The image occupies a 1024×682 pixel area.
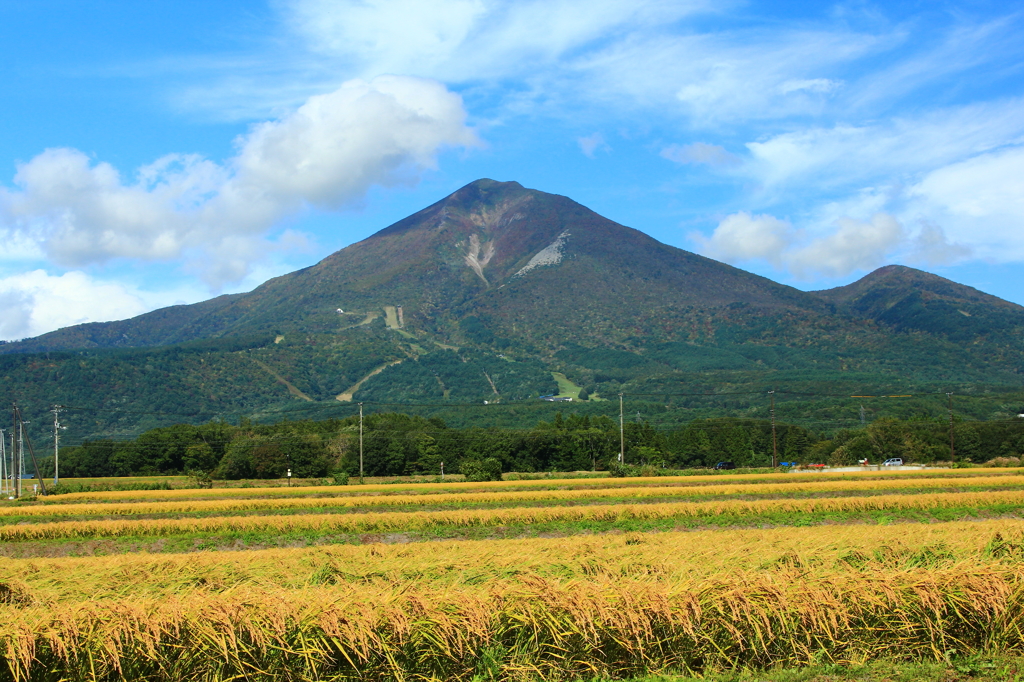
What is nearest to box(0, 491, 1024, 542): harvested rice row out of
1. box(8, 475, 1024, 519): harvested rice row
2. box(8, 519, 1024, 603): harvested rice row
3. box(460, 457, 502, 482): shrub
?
box(8, 475, 1024, 519): harvested rice row

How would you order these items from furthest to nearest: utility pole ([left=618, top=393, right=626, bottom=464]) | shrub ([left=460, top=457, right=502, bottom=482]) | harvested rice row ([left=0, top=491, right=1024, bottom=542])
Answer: utility pole ([left=618, top=393, right=626, bottom=464]) < shrub ([left=460, top=457, right=502, bottom=482]) < harvested rice row ([left=0, top=491, right=1024, bottom=542])

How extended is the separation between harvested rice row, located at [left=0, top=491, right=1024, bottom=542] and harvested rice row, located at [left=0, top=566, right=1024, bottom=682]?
19.3 metres

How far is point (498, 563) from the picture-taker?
392 inches

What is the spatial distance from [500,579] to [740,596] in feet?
8.69

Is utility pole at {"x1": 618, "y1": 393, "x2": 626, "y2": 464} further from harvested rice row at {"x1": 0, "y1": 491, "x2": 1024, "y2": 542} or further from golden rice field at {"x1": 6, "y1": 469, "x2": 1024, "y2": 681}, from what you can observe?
golden rice field at {"x1": 6, "y1": 469, "x2": 1024, "y2": 681}

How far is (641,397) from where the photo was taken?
166 m

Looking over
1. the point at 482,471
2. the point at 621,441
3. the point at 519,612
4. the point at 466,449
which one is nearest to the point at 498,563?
the point at 519,612

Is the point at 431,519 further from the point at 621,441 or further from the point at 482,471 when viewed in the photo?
the point at 621,441

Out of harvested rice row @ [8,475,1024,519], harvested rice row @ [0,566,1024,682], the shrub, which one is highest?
harvested rice row @ [0,566,1024,682]

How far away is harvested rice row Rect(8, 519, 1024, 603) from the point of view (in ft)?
30.9

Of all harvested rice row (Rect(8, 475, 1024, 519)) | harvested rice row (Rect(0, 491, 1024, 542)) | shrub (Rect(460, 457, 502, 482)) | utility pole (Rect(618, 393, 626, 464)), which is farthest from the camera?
utility pole (Rect(618, 393, 626, 464))

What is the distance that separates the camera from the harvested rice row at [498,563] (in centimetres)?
941

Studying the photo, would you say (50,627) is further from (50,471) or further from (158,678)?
(50,471)

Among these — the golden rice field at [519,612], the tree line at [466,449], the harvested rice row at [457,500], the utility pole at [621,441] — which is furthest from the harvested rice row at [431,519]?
the tree line at [466,449]
